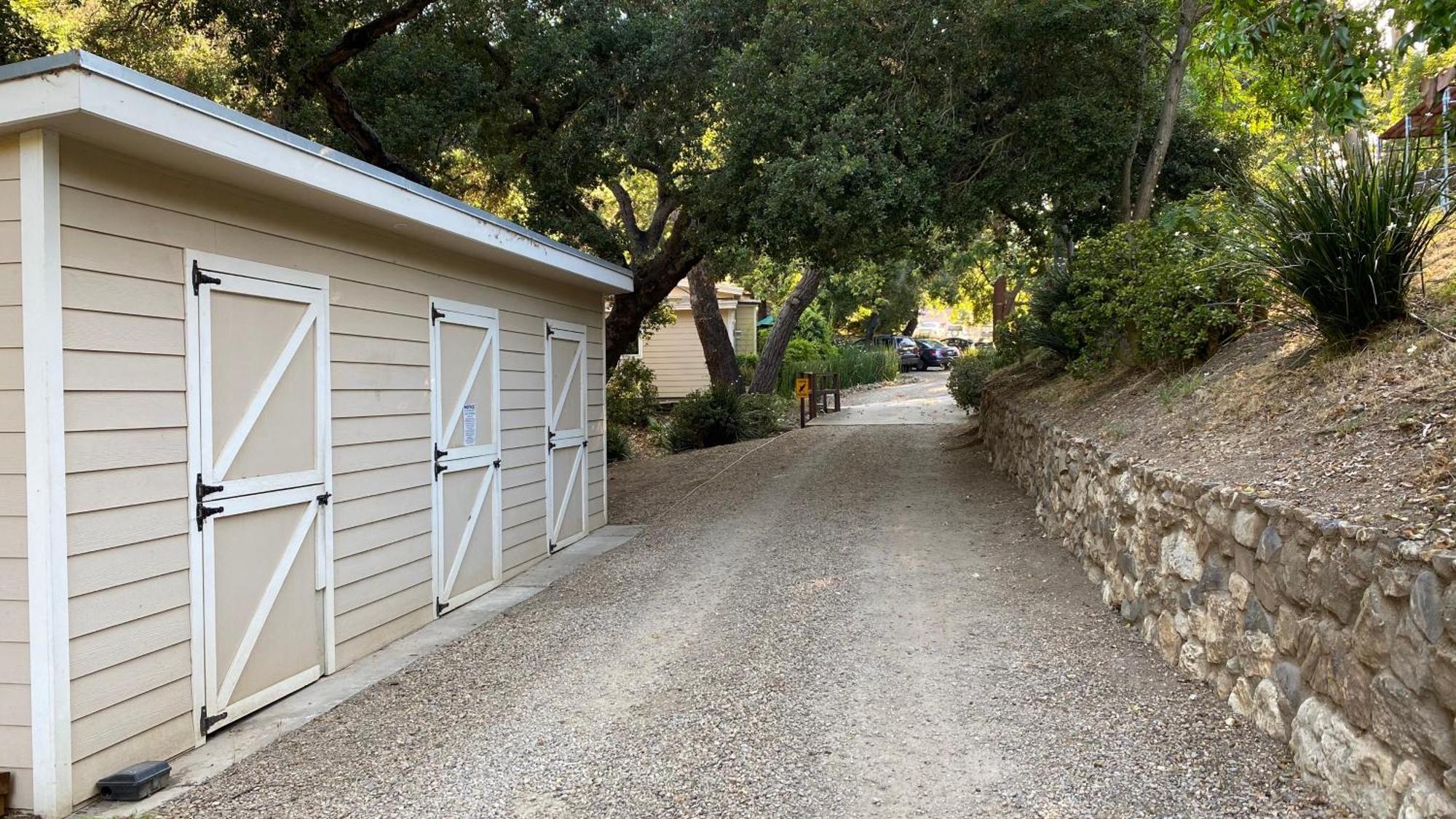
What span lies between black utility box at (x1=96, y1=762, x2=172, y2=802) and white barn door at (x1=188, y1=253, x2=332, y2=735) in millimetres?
473

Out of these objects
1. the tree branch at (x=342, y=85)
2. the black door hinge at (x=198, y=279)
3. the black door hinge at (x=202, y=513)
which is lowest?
the black door hinge at (x=202, y=513)

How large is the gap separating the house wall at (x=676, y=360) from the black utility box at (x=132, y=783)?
67.3 feet

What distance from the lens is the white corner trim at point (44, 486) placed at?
3.51 m

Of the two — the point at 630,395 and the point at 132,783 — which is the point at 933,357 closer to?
the point at 630,395

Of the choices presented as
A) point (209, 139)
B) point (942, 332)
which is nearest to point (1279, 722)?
point (209, 139)

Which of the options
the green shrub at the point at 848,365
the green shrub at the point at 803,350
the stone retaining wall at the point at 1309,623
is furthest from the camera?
the green shrub at the point at 803,350

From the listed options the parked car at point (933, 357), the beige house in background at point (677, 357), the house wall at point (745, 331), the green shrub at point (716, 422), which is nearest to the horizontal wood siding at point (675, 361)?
the beige house in background at point (677, 357)

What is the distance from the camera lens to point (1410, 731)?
8.89ft

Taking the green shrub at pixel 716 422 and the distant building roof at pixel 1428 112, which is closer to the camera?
the distant building roof at pixel 1428 112

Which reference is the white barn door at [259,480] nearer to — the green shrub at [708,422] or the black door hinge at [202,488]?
the black door hinge at [202,488]

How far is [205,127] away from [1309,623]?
4732 millimetres

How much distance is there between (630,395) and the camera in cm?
1866

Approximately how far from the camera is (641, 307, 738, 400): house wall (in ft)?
79.5

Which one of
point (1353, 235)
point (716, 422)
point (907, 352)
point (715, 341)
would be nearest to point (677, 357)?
point (715, 341)
